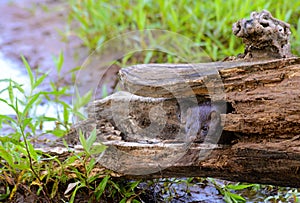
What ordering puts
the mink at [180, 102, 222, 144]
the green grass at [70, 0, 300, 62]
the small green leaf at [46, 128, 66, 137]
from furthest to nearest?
the green grass at [70, 0, 300, 62] → the small green leaf at [46, 128, 66, 137] → the mink at [180, 102, 222, 144]

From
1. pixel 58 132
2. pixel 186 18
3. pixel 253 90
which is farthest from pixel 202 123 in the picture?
pixel 186 18

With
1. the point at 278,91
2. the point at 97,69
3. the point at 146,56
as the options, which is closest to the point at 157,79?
the point at 278,91

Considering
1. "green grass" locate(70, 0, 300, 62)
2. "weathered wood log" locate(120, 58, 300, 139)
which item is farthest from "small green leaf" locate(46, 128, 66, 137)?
"green grass" locate(70, 0, 300, 62)

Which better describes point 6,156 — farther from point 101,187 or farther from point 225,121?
point 225,121

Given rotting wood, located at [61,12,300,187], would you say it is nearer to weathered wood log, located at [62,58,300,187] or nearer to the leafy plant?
weathered wood log, located at [62,58,300,187]

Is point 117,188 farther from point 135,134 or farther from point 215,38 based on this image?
point 215,38

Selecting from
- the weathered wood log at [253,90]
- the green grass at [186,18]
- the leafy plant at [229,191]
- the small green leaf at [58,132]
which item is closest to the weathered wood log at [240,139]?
the weathered wood log at [253,90]

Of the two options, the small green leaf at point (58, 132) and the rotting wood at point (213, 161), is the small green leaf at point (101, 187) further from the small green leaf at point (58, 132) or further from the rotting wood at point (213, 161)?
the small green leaf at point (58, 132)

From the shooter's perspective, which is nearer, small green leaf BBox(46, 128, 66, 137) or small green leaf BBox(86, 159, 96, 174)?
small green leaf BBox(86, 159, 96, 174)
